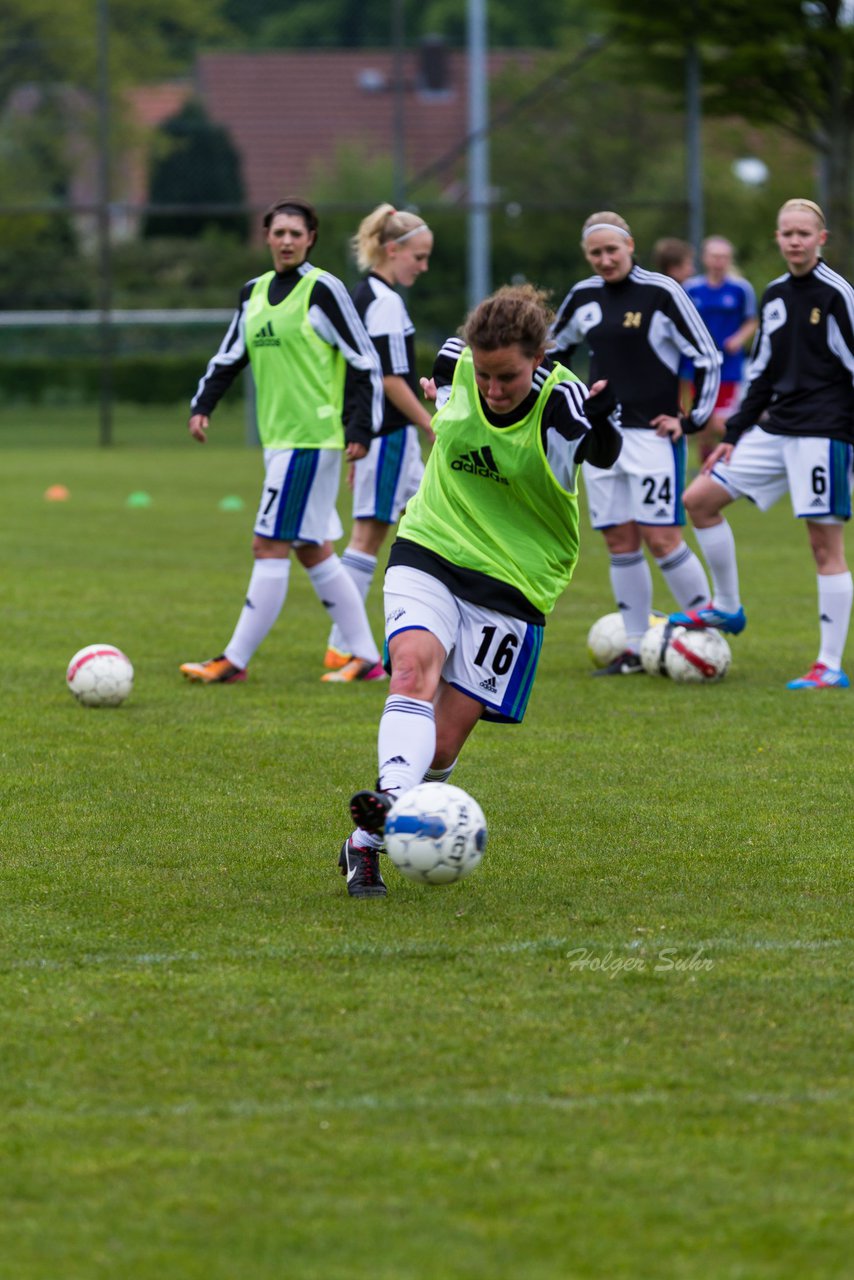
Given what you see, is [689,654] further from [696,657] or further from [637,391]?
[637,391]

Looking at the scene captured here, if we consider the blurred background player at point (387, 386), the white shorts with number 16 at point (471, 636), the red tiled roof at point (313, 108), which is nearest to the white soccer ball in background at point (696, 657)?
the blurred background player at point (387, 386)

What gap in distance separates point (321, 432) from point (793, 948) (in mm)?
4459

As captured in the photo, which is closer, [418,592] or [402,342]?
[418,592]

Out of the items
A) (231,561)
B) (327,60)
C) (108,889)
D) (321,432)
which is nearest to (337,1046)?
(108,889)

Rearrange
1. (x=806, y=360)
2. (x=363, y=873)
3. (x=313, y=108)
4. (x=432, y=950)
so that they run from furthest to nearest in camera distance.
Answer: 1. (x=313, y=108)
2. (x=806, y=360)
3. (x=363, y=873)
4. (x=432, y=950)

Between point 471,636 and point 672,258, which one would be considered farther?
point 672,258

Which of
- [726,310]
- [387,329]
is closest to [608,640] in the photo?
[387,329]

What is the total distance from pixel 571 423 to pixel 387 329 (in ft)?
14.9

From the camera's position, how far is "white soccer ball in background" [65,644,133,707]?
8031mm

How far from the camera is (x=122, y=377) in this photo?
99.6 ft

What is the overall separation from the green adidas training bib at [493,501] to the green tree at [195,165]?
26601 millimetres

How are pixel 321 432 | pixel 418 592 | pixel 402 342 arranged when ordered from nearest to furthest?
pixel 418 592 → pixel 321 432 → pixel 402 342

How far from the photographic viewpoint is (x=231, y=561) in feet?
45.6

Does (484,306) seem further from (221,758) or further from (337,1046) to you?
(221,758)
